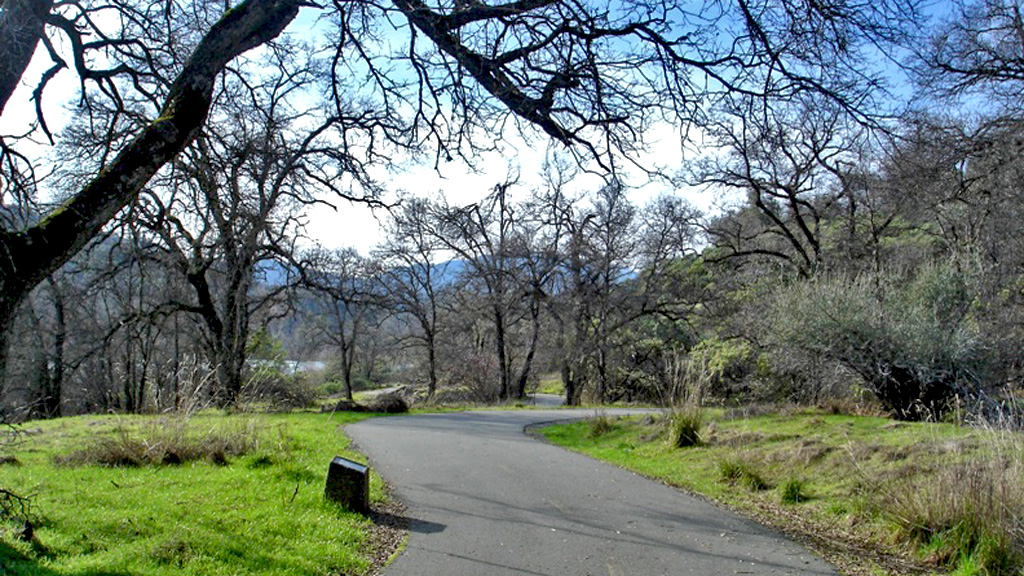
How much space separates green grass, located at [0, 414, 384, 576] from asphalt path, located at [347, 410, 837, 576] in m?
0.81

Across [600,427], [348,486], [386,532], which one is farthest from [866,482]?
[600,427]

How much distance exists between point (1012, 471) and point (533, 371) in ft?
122

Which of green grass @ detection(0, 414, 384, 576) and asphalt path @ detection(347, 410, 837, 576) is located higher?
green grass @ detection(0, 414, 384, 576)

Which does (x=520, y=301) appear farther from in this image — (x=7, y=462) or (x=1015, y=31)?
(x=7, y=462)

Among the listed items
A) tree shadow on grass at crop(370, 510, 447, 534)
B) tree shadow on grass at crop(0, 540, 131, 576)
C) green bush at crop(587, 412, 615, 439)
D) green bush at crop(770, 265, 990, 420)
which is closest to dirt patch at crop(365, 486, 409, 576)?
tree shadow on grass at crop(370, 510, 447, 534)

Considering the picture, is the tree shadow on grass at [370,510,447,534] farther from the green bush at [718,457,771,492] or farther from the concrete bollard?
the green bush at [718,457,771,492]

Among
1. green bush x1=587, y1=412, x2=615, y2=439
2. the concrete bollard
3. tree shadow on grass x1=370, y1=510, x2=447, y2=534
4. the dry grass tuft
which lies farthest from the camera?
green bush x1=587, y1=412, x2=615, y2=439

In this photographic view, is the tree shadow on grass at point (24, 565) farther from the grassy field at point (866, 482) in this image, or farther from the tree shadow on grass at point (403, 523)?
the grassy field at point (866, 482)

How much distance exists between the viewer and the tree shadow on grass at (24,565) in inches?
176

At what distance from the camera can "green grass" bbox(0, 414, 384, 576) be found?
201 inches

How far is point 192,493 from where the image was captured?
24.5 ft

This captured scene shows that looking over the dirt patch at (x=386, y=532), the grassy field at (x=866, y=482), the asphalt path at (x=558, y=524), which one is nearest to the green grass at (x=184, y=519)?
the dirt patch at (x=386, y=532)

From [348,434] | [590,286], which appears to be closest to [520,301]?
[590,286]

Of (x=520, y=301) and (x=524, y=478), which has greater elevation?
(x=520, y=301)
